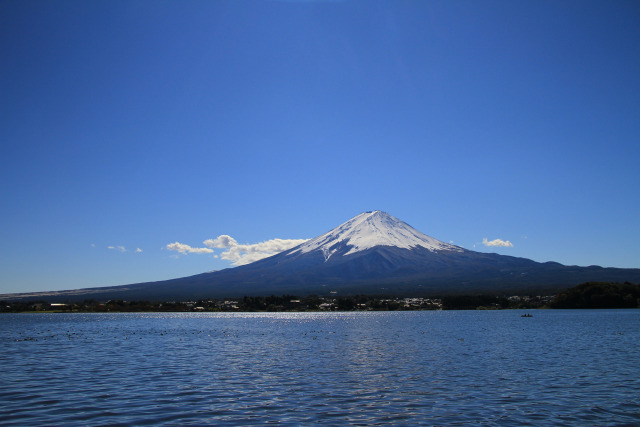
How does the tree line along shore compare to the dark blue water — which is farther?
the tree line along shore

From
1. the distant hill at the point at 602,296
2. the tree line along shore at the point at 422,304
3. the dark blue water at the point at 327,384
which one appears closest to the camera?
the dark blue water at the point at 327,384

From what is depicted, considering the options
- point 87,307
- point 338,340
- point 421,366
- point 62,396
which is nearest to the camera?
point 62,396

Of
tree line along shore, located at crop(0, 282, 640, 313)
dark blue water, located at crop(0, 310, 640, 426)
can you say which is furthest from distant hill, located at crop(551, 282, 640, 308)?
dark blue water, located at crop(0, 310, 640, 426)

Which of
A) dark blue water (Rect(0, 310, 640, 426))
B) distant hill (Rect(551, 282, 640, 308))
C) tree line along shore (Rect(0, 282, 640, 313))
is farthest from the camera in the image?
tree line along shore (Rect(0, 282, 640, 313))

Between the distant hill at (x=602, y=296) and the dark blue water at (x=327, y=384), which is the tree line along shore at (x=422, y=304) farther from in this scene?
the dark blue water at (x=327, y=384)

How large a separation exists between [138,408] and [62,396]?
17.6 feet

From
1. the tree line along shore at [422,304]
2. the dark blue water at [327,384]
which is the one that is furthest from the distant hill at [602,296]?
the dark blue water at [327,384]

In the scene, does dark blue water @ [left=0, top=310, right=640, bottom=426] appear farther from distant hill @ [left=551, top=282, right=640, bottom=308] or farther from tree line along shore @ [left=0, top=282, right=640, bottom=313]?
tree line along shore @ [left=0, top=282, right=640, bottom=313]

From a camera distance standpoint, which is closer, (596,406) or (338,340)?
(596,406)

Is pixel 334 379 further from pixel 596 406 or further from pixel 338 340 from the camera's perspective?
pixel 338 340

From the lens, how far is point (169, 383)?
28.0 metres

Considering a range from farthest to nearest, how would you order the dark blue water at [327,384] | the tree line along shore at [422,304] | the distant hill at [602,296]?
1. the tree line along shore at [422,304]
2. the distant hill at [602,296]
3. the dark blue water at [327,384]

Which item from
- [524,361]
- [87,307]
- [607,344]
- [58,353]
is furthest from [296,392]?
[87,307]

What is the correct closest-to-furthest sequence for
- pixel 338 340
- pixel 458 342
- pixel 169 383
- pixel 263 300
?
pixel 169 383 < pixel 458 342 < pixel 338 340 < pixel 263 300
